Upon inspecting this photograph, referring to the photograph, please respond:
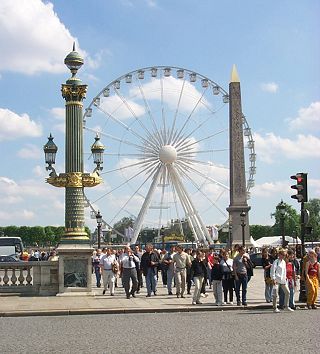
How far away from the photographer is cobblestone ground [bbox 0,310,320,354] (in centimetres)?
1174

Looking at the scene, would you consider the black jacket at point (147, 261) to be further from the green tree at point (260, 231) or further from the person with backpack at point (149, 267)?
the green tree at point (260, 231)

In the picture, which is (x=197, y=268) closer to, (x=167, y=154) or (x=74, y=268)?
(x=74, y=268)

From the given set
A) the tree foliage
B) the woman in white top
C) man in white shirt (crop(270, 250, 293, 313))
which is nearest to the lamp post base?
the woman in white top

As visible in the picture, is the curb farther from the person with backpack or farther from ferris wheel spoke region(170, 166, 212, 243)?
ferris wheel spoke region(170, 166, 212, 243)

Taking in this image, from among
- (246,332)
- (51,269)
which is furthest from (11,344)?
(51,269)

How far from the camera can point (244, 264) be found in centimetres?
2022

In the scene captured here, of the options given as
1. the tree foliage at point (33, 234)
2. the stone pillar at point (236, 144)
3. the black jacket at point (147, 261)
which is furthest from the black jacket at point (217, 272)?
the tree foliage at point (33, 234)

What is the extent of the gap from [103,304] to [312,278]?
574cm

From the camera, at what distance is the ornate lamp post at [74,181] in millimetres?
23375

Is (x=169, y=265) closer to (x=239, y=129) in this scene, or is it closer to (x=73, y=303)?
(x=73, y=303)

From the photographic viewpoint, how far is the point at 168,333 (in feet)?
45.4

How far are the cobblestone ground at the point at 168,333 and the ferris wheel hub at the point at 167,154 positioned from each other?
1443 inches

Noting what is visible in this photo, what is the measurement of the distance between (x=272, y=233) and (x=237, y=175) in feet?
323

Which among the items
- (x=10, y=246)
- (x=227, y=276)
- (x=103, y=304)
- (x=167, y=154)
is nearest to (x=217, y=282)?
(x=227, y=276)
